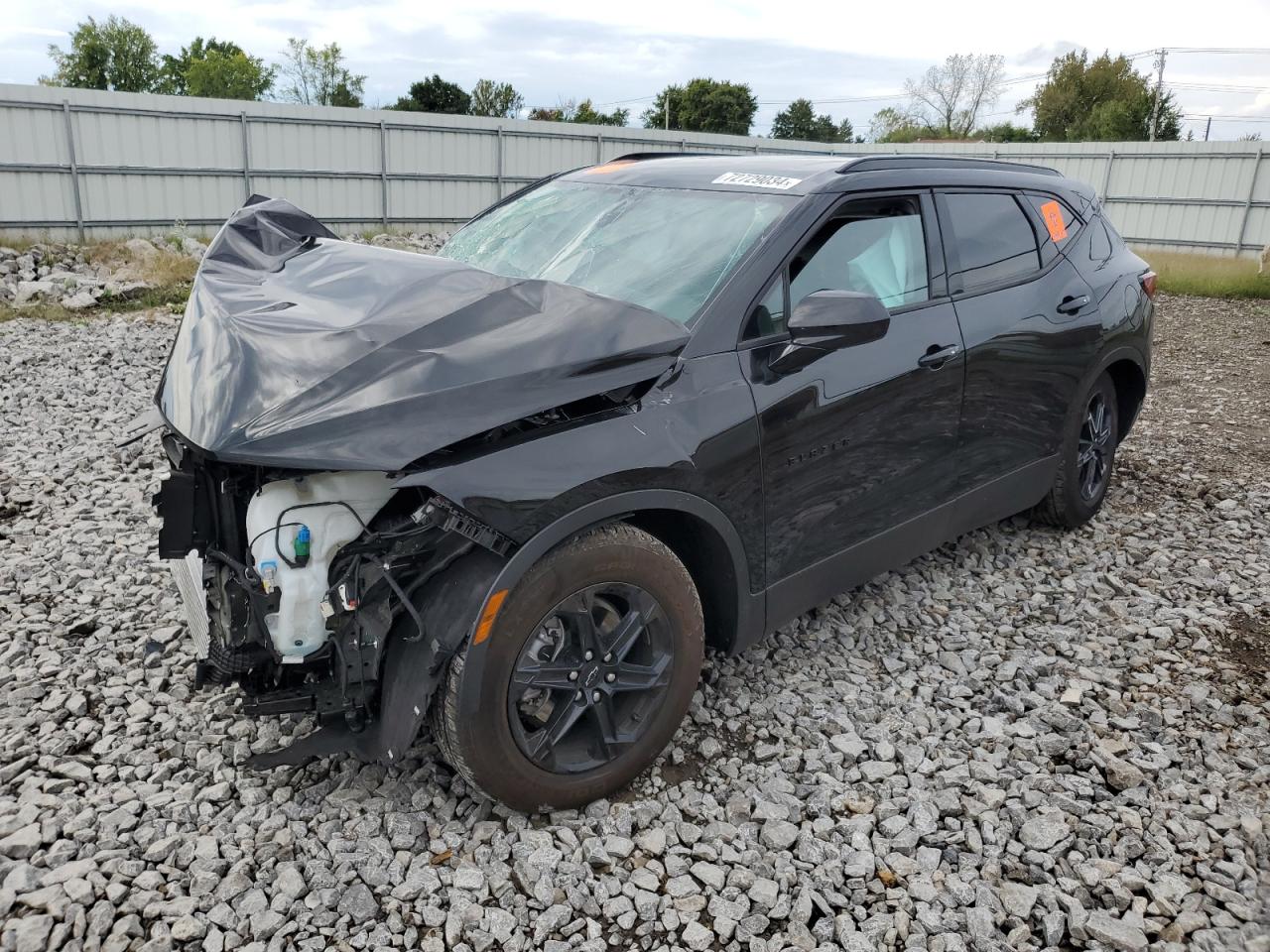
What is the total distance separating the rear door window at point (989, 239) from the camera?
386cm

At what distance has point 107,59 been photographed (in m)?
52.6

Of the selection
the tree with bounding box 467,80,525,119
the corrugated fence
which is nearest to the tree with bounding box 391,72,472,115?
the tree with bounding box 467,80,525,119

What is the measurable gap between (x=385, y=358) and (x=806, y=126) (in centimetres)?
6621

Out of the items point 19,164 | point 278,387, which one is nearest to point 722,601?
point 278,387

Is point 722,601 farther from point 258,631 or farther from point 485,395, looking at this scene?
point 258,631

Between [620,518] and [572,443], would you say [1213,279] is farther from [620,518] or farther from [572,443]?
[572,443]

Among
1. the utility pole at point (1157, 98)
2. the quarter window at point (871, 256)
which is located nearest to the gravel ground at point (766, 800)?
the quarter window at point (871, 256)

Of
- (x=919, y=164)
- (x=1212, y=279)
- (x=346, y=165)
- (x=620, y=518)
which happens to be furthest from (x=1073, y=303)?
(x=346, y=165)

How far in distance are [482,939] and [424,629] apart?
0.79 m

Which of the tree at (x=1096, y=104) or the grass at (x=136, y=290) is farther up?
the tree at (x=1096, y=104)

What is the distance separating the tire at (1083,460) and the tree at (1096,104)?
160ft

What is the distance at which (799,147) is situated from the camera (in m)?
25.4

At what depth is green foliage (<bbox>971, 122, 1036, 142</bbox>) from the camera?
50.7 metres

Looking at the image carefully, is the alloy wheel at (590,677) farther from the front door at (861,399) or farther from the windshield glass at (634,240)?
the windshield glass at (634,240)
